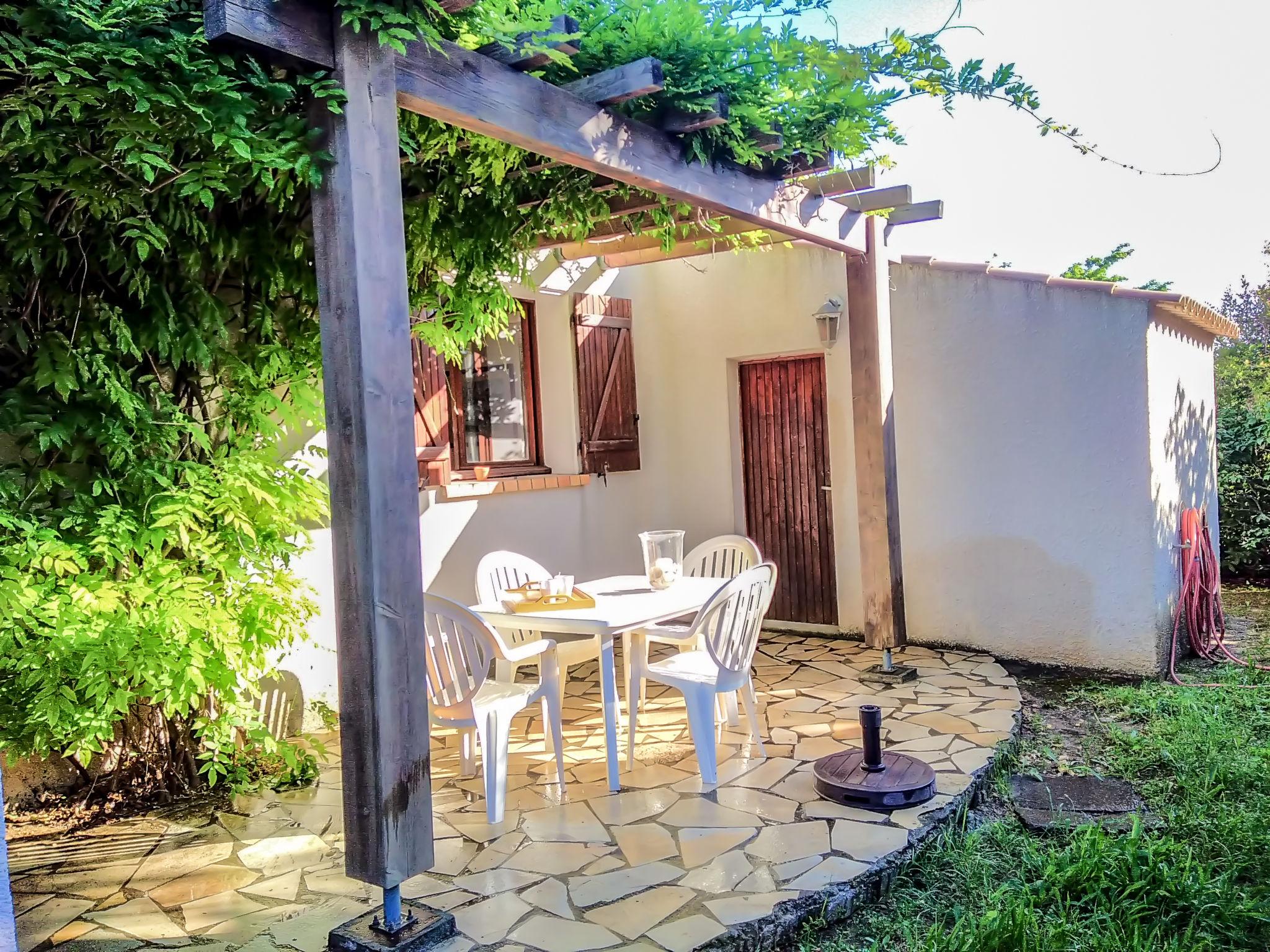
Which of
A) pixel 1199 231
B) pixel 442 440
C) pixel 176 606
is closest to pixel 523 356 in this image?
pixel 442 440

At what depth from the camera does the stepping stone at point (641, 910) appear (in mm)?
2582

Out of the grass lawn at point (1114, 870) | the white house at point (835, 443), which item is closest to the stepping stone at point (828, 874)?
the grass lawn at point (1114, 870)

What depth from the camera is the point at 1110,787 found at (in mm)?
3637

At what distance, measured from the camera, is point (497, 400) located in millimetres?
5801

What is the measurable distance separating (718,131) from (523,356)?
2752 millimetres

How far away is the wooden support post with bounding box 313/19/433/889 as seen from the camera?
235cm

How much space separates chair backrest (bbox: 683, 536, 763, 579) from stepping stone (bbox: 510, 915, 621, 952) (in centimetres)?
259

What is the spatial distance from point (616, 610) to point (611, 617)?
16cm

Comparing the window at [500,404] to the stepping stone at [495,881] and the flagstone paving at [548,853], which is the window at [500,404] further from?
the stepping stone at [495,881]

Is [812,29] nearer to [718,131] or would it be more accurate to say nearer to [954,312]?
[718,131]

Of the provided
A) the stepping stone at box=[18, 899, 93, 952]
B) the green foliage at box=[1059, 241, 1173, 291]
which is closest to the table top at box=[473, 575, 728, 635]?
the stepping stone at box=[18, 899, 93, 952]

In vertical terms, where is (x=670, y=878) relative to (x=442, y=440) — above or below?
below

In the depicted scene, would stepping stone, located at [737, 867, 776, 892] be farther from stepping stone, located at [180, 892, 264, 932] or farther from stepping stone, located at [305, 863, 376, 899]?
stepping stone, located at [180, 892, 264, 932]

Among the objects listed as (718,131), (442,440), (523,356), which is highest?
(718,131)
